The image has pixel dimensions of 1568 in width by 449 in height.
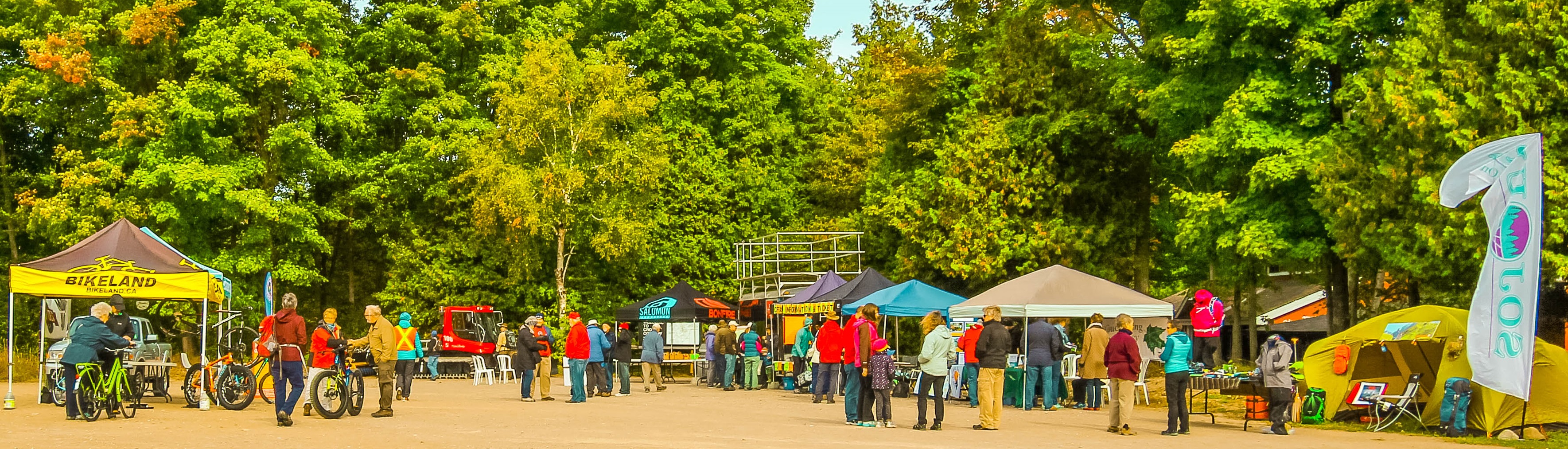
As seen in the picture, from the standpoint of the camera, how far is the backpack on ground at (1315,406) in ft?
56.7

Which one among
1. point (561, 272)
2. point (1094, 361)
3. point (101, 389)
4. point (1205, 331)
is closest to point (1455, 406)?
point (1094, 361)

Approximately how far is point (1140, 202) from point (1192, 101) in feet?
26.1

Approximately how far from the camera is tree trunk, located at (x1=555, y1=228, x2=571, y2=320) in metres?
37.2

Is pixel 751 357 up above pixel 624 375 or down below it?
above

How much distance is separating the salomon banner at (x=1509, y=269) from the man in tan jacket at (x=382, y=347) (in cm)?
1167

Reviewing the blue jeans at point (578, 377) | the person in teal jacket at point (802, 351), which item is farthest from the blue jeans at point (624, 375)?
the person in teal jacket at point (802, 351)

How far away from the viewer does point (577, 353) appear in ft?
69.8

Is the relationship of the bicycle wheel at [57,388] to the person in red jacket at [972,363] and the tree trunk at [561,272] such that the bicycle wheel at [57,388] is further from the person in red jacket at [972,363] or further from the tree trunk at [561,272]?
the tree trunk at [561,272]

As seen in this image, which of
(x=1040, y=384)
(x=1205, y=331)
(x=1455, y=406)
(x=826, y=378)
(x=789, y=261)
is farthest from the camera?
(x=789, y=261)

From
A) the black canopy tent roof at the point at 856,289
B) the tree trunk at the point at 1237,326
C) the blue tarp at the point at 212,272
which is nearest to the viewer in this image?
the blue tarp at the point at 212,272

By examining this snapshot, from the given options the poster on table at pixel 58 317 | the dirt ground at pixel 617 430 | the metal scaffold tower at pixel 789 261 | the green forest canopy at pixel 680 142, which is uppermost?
the green forest canopy at pixel 680 142

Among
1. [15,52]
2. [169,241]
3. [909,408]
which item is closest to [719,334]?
[909,408]

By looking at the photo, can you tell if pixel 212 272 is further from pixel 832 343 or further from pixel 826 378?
pixel 826 378

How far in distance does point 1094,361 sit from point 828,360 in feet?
11.3
